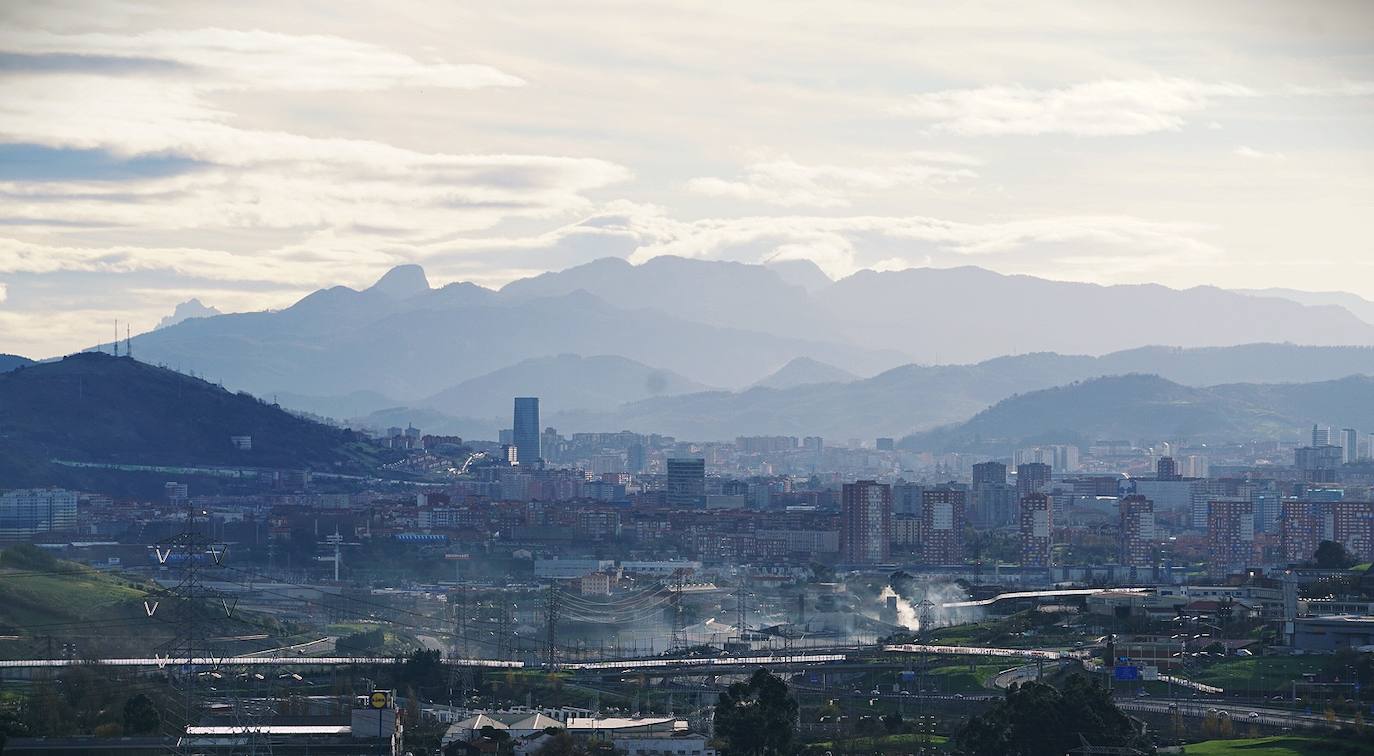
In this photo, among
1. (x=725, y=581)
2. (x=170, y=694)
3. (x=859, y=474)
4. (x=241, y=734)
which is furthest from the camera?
(x=859, y=474)

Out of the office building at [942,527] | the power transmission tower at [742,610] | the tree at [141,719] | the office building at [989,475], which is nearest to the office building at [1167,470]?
the office building at [989,475]

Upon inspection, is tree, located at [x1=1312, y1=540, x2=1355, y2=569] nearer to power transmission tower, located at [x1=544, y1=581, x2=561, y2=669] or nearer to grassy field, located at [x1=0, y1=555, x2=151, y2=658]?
power transmission tower, located at [x1=544, y1=581, x2=561, y2=669]

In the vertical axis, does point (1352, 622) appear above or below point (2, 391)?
below

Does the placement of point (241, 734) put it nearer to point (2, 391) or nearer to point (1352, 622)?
point (1352, 622)

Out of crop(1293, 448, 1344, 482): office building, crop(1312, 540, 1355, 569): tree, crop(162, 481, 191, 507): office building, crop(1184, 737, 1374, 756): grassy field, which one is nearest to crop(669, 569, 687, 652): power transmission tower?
crop(1312, 540, 1355, 569): tree

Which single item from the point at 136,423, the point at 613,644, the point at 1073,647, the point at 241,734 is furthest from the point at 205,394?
the point at 241,734

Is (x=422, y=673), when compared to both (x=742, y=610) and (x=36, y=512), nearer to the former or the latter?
(x=742, y=610)
